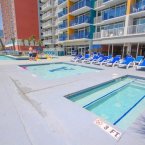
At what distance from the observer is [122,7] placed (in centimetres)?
1777

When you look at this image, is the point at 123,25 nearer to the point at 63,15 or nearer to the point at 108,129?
the point at 63,15

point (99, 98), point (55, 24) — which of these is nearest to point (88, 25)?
point (55, 24)

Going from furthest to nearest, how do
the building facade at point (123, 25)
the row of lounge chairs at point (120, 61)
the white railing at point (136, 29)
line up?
1. the building facade at point (123, 25)
2. the white railing at point (136, 29)
3. the row of lounge chairs at point (120, 61)

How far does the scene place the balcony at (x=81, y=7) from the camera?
72.1 ft

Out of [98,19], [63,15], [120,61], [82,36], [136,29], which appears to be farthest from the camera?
[63,15]

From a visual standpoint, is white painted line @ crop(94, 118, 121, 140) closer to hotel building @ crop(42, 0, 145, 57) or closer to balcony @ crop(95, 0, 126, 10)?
hotel building @ crop(42, 0, 145, 57)

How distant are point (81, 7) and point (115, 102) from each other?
21698 mm

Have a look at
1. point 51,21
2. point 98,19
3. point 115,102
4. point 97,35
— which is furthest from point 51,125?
point 51,21

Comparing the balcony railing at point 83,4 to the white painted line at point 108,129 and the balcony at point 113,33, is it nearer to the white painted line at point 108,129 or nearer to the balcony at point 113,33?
the balcony at point 113,33

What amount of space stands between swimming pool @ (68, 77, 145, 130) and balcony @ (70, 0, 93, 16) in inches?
741

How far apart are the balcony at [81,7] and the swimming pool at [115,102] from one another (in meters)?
18.8

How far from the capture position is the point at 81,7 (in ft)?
75.5

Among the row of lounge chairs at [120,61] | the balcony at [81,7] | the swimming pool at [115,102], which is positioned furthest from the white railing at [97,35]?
the swimming pool at [115,102]

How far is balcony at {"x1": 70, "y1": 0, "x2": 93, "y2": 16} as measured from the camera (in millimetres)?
21984
